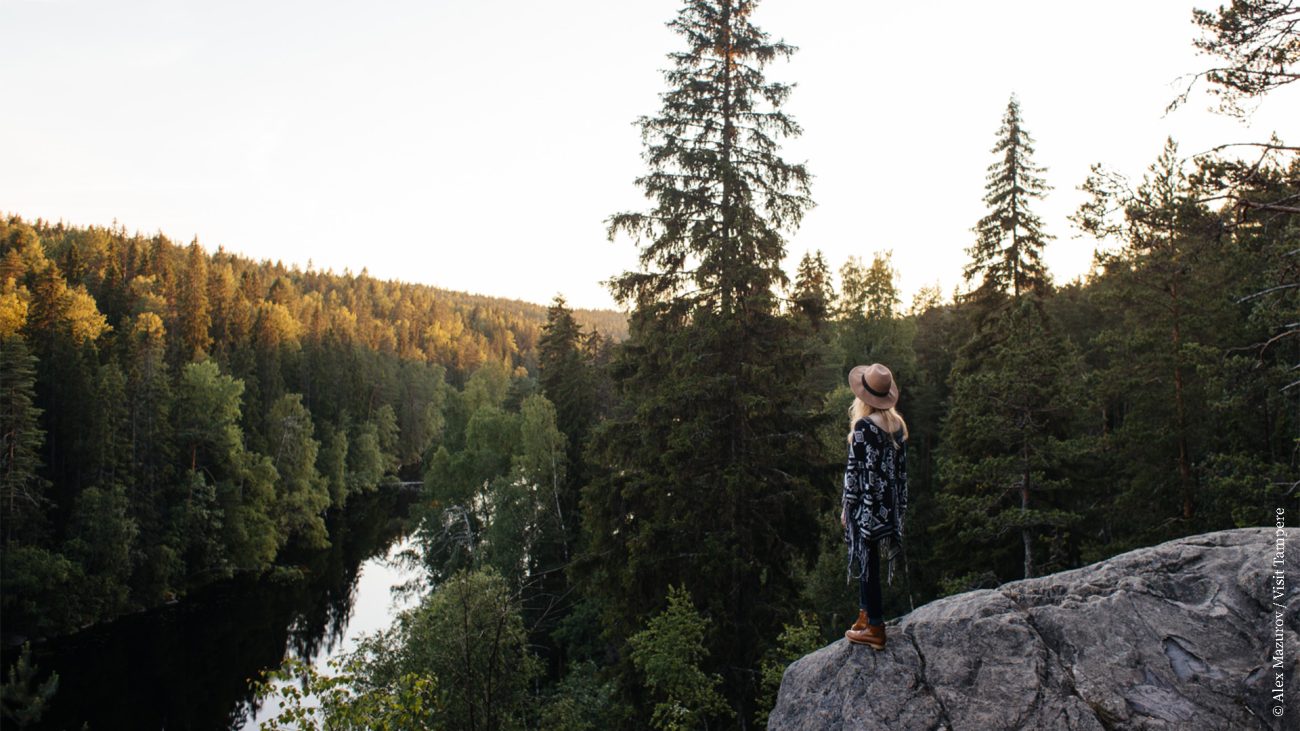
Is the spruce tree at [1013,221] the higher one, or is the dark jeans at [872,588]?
the spruce tree at [1013,221]

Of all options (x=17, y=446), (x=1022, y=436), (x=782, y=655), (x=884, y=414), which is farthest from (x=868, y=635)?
(x=17, y=446)

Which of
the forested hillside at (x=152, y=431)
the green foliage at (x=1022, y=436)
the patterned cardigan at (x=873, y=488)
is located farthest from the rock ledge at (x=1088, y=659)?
the forested hillside at (x=152, y=431)

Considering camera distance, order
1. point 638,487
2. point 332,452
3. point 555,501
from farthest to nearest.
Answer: point 332,452
point 555,501
point 638,487

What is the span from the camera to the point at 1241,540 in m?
7.11

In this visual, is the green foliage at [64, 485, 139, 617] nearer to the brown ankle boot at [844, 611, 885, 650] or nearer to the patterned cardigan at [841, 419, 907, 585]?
the brown ankle boot at [844, 611, 885, 650]

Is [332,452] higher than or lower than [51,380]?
lower

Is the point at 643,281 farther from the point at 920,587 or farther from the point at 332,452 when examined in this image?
the point at 332,452

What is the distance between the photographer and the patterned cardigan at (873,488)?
6.42 m

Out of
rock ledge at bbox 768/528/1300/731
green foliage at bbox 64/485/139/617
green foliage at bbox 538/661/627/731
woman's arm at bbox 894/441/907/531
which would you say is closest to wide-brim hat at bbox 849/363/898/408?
woman's arm at bbox 894/441/907/531

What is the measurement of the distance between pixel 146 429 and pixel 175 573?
291 inches

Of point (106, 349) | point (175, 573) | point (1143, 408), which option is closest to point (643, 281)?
point (1143, 408)

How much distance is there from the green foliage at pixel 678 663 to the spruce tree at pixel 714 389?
1.00 meters

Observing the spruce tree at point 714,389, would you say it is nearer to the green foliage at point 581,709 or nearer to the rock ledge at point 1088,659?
the green foliage at point 581,709

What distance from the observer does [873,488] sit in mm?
6445
